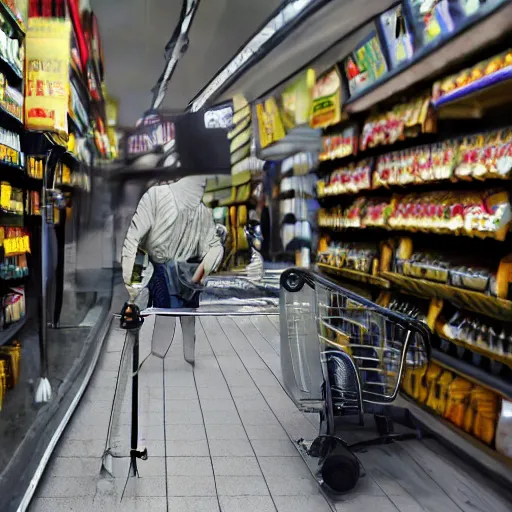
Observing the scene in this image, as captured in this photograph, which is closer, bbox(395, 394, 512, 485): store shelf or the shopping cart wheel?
the shopping cart wheel

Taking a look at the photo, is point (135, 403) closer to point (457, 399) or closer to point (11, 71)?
point (11, 71)

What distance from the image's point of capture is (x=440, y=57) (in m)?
2.43

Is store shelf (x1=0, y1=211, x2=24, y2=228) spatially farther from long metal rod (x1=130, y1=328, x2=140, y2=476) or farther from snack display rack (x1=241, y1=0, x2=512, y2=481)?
snack display rack (x1=241, y1=0, x2=512, y2=481)

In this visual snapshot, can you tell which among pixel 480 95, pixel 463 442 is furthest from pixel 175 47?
pixel 463 442

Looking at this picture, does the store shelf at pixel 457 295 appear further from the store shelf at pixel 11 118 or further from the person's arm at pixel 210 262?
the store shelf at pixel 11 118

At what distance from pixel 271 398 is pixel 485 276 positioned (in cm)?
83

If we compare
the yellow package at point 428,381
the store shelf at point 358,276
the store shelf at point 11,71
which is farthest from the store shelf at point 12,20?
the yellow package at point 428,381

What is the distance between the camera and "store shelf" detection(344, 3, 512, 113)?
223 cm

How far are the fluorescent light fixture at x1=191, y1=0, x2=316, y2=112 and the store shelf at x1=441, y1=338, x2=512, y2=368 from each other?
1.26 m

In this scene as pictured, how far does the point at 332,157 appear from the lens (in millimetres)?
2693

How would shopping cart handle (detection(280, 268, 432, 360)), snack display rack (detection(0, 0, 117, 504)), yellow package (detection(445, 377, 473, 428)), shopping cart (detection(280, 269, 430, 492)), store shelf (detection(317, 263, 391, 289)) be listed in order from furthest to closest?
yellow package (detection(445, 377, 473, 428))
store shelf (detection(317, 263, 391, 289))
shopping cart (detection(280, 269, 430, 492))
shopping cart handle (detection(280, 268, 432, 360))
snack display rack (detection(0, 0, 117, 504))

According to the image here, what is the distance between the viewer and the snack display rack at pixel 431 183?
2318 mm

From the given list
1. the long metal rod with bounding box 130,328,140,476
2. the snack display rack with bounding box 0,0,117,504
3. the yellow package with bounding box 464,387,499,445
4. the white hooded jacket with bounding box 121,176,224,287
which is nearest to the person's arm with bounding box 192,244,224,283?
the white hooded jacket with bounding box 121,176,224,287

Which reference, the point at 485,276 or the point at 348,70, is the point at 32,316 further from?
the point at 485,276
